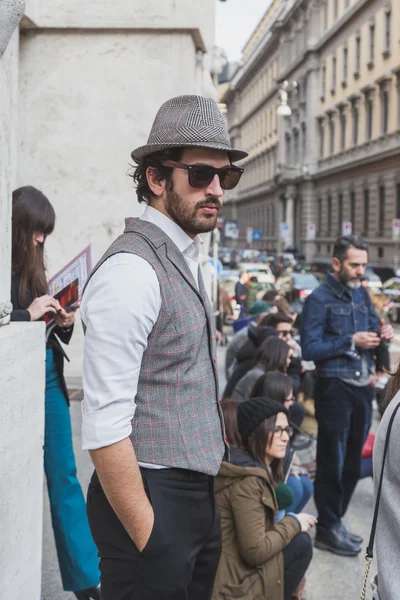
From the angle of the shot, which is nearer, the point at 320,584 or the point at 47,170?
the point at 320,584

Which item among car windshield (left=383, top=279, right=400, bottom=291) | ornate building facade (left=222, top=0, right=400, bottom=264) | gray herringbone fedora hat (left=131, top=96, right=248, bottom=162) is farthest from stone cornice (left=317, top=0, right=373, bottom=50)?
gray herringbone fedora hat (left=131, top=96, right=248, bottom=162)

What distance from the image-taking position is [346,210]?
51.8 m

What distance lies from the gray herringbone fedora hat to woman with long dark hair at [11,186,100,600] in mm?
1314

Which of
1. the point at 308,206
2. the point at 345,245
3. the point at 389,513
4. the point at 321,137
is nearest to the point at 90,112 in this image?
Result: the point at 345,245

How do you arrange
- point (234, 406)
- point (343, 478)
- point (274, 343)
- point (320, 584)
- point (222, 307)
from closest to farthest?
1. point (234, 406)
2. point (320, 584)
3. point (343, 478)
4. point (274, 343)
5. point (222, 307)

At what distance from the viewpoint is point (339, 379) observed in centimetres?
497

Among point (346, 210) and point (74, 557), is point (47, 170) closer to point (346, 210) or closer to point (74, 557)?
point (74, 557)

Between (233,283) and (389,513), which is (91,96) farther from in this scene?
(233,283)

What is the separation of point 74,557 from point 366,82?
47106 millimetres

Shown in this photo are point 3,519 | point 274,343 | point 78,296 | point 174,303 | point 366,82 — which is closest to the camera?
point 174,303

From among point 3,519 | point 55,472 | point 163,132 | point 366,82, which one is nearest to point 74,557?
point 55,472

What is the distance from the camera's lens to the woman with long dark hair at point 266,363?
5.81 meters

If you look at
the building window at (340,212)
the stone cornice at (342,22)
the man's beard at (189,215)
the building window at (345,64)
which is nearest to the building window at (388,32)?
the stone cornice at (342,22)

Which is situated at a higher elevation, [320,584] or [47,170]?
[47,170]
